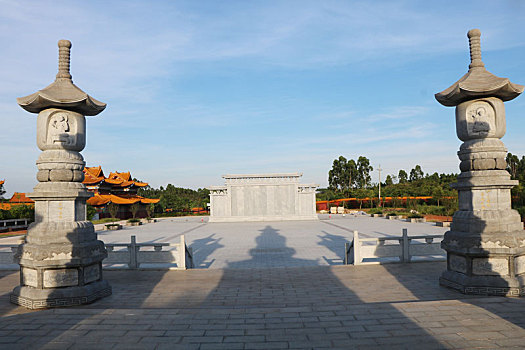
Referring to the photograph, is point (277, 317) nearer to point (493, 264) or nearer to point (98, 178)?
point (493, 264)

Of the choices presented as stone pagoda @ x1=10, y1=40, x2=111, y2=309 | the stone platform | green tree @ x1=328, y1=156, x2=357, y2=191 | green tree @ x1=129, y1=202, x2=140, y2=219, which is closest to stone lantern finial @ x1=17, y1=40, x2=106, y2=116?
stone pagoda @ x1=10, y1=40, x2=111, y2=309

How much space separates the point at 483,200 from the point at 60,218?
7.29 meters

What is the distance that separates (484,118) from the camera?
590 cm

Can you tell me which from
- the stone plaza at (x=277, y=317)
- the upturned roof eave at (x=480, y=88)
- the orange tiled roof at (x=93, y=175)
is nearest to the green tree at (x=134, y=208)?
the orange tiled roof at (x=93, y=175)

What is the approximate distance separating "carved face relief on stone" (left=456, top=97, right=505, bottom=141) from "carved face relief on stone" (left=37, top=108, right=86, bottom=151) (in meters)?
7.02

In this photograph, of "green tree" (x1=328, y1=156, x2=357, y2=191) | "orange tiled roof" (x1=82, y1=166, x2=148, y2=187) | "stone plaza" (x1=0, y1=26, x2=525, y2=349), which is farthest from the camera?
"green tree" (x1=328, y1=156, x2=357, y2=191)

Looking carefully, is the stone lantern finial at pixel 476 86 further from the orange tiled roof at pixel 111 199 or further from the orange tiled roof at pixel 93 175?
the orange tiled roof at pixel 111 199

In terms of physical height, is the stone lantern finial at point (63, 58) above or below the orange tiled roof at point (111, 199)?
above

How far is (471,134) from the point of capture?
599 cm

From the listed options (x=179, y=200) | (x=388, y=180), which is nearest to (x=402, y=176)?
(x=388, y=180)

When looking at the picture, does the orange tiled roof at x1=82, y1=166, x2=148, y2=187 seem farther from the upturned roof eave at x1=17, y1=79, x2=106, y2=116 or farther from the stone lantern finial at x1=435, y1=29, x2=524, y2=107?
the stone lantern finial at x1=435, y1=29, x2=524, y2=107

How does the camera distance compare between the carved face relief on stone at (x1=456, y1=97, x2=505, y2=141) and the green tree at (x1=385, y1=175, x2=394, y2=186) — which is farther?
the green tree at (x1=385, y1=175, x2=394, y2=186)

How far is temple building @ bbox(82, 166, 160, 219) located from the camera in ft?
102

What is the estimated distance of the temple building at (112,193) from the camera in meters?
31.0
